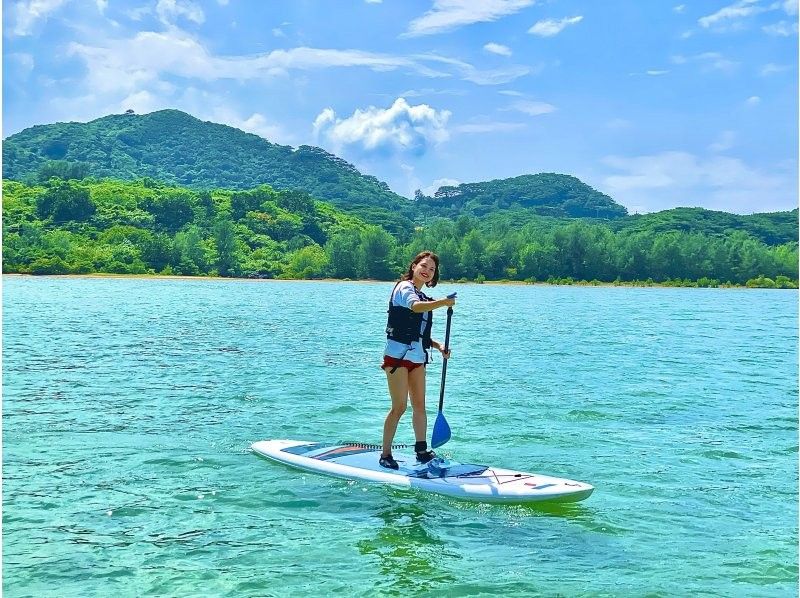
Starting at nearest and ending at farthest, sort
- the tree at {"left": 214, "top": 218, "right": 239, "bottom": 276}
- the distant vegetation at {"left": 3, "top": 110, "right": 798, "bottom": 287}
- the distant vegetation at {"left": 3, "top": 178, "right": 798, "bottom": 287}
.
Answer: the distant vegetation at {"left": 3, "top": 110, "right": 798, "bottom": 287}, the distant vegetation at {"left": 3, "top": 178, "right": 798, "bottom": 287}, the tree at {"left": 214, "top": 218, "right": 239, "bottom": 276}

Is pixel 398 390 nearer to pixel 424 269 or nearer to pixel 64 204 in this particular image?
pixel 424 269

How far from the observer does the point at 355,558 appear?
283 inches

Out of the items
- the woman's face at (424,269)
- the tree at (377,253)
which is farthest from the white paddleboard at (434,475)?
the tree at (377,253)

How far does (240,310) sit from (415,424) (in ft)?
120

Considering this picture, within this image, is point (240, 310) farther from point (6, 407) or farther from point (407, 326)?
point (407, 326)

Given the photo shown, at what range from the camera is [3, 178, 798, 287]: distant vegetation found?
4306 inches

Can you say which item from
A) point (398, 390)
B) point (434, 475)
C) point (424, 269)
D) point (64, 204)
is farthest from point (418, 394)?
point (64, 204)

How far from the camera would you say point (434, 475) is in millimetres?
9086

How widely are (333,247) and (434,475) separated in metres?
110

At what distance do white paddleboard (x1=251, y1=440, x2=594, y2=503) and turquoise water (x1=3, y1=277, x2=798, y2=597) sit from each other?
151mm

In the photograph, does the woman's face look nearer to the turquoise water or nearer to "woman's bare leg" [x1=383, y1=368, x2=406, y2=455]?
"woman's bare leg" [x1=383, y1=368, x2=406, y2=455]

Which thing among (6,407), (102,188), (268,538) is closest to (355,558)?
(268,538)

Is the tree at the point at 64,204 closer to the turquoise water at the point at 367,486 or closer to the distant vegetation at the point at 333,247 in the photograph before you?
the distant vegetation at the point at 333,247

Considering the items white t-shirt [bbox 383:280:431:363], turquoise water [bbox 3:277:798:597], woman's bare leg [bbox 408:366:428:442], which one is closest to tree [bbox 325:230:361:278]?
turquoise water [bbox 3:277:798:597]
